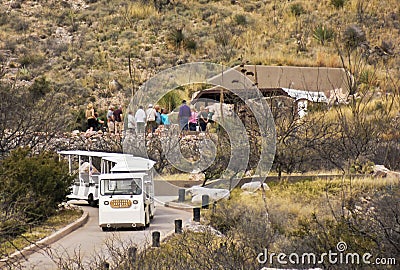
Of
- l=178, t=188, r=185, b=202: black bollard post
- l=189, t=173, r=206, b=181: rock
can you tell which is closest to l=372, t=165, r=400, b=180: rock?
l=178, t=188, r=185, b=202: black bollard post

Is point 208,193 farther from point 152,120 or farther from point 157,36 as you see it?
point 157,36

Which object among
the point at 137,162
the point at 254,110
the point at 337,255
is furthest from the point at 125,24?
the point at 337,255

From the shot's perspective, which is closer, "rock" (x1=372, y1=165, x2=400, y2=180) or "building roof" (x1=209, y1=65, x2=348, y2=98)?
"rock" (x1=372, y1=165, x2=400, y2=180)

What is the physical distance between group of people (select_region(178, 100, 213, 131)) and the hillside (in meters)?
14.8

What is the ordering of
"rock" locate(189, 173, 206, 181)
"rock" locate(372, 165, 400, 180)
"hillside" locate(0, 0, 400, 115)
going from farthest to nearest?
1. "hillside" locate(0, 0, 400, 115)
2. "rock" locate(189, 173, 206, 181)
3. "rock" locate(372, 165, 400, 180)

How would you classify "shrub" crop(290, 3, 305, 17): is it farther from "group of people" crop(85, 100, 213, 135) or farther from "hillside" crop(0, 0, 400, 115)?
"group of people" crop(85, 100, 213, 135)

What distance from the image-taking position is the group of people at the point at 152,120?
26736 mm

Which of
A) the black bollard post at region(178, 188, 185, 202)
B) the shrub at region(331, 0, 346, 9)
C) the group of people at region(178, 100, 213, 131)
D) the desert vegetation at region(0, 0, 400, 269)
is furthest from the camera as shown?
the shrub at region(331, 0, 346, 9)

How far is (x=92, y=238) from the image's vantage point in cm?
1638

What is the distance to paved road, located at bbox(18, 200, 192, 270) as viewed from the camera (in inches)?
547

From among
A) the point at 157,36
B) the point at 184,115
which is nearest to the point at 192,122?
the point at 184,115

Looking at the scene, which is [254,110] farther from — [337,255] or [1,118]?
[337,255]

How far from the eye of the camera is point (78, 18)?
193 ft

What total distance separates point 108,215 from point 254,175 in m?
6.24
